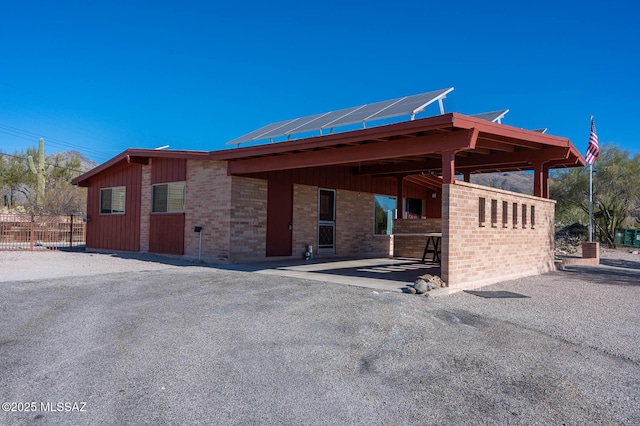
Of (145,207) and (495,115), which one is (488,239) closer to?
(495,115)

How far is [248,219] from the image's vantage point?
Result: 42.8ft

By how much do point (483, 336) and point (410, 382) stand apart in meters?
1.90

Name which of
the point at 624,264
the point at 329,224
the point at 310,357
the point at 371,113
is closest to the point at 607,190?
the point at 624,264

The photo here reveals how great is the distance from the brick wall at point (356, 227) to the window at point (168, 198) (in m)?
5.36

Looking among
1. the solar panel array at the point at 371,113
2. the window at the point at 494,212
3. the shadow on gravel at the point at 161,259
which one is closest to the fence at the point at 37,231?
the shadow on gravel at the point at 161,259

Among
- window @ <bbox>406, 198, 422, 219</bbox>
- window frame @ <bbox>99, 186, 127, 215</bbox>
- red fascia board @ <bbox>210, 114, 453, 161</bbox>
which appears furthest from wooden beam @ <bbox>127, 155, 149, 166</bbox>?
window @ <bbox>406, 198, 422, 219</bbox>

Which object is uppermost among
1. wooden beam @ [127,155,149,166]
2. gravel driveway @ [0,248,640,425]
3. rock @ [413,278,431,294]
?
wooden beam @ [127,155,149,166]

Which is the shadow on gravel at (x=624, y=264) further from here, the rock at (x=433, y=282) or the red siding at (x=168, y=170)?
the red siding at (x=168, y=170)

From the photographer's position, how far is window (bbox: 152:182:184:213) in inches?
562

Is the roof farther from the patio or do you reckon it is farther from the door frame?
the patio

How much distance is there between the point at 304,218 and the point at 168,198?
4.54 m

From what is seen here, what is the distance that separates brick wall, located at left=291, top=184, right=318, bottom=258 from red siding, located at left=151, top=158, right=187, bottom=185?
360 cm

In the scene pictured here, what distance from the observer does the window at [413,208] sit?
64.2ft

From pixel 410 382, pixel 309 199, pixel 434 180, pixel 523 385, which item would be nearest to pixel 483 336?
pixel 523 385
